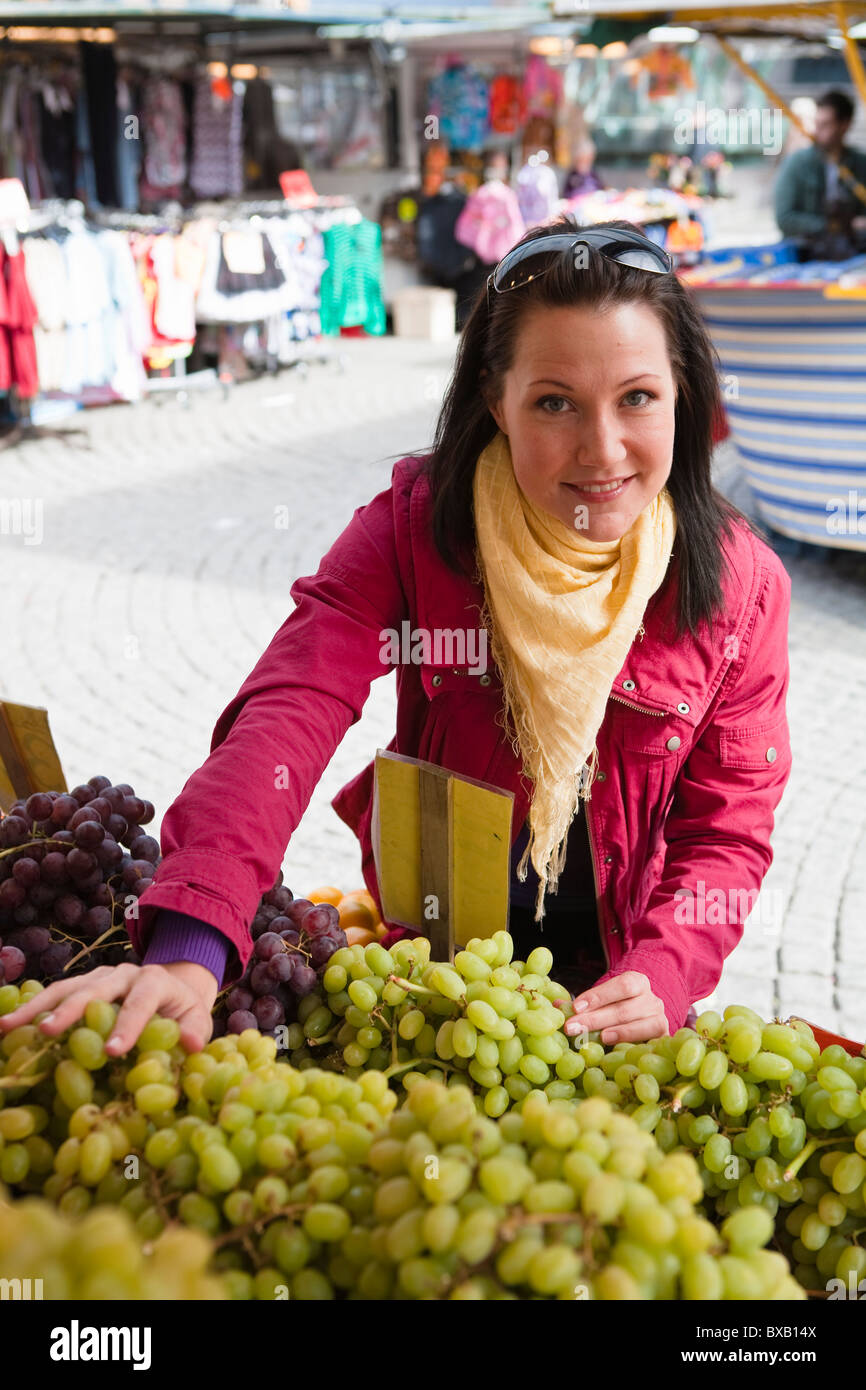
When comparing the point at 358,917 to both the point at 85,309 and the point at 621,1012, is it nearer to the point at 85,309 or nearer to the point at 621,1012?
the point at 621,1012

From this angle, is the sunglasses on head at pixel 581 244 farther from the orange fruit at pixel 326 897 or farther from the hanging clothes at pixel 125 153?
the hanging clothes at pixel 125 153

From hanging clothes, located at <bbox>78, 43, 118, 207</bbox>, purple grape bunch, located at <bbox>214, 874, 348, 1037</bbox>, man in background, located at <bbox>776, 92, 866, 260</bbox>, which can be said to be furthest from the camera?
hanging clothes, located at <bbox>78, 43, 118, 207</bbox>

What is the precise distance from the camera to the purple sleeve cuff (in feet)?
A: 4.11

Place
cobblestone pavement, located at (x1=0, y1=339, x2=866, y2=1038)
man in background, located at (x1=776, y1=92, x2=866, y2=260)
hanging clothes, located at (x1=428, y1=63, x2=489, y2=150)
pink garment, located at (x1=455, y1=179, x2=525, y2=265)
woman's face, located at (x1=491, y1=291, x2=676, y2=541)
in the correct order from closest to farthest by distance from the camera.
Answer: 1. woman's face, located at (x1=491, y1=291, x2=676, y2=541)
2. cobblestone pavement, located at (x1=0, y1=339, x2=866, y2=1038)
3. man in background, located at (x1=776, y1=92, x2=866, y2=260)
4. pink garment, located at (x1=455, y1=179, x2=525, y2=265)
5. hanging clothes, located at (x1=428, y1=63, x2=489, y2=150)

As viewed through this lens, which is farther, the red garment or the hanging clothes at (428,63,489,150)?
the hanging clothes at (428,63,489,150)

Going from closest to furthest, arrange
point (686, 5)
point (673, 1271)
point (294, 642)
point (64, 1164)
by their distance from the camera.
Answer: point (673, 1271) → point (64, 1164) → point (294, 642) → point (686, 5)

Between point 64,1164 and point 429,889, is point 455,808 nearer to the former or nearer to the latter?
point 429,889

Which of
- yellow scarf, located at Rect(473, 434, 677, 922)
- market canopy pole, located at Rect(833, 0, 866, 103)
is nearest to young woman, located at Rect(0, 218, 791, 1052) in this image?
yellow scarf, located at Rect(473, 434, 677, 922)

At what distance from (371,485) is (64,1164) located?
24.0 feet

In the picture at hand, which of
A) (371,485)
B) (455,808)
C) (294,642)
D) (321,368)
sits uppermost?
(321,368)

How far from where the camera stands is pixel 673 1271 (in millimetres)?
785

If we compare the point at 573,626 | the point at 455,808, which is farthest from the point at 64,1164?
the point at 573,626

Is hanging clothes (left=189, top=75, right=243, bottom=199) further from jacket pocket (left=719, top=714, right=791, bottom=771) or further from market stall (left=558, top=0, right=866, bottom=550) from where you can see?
jacket pocket (left=719, top=714, right=791, bottom=771)

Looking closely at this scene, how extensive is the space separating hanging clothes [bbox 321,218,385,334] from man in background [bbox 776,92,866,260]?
4.73 m
